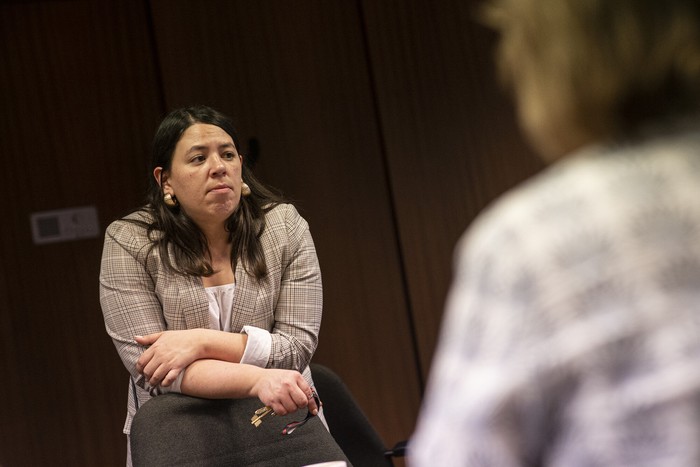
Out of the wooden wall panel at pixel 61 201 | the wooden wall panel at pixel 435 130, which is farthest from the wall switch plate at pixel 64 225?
the wooden wall panel at pixel 435 130

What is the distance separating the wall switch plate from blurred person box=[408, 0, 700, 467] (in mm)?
3484

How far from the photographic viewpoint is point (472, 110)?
444 cm

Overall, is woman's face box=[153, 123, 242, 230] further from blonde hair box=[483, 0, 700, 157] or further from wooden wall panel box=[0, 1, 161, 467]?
blonde hair box=[483, 0, 700, 157]

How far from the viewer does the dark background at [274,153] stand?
4.01m

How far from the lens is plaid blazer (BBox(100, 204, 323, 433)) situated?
97.0 inches

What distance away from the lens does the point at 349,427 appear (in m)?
2.81

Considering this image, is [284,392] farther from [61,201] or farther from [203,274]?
[61,201]

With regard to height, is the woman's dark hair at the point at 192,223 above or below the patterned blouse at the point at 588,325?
above

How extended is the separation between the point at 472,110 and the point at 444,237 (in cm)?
64

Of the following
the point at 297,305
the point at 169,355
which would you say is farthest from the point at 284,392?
the point at 297,305

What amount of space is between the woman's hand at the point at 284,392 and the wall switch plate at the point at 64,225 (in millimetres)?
2150

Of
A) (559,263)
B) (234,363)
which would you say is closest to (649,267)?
(559,263)

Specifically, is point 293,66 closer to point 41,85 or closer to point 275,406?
point 41,85

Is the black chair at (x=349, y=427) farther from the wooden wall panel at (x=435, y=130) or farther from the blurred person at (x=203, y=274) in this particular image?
the wooden wall panel at (x=435, y=130)
